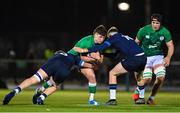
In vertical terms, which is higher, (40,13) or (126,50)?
(40,13)

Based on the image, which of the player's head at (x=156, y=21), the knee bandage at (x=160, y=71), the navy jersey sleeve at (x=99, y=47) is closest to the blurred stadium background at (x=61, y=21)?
the knee bandage at (x=160, y=71)

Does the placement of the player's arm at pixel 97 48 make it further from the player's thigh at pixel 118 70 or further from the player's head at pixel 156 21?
the player's head at pixel 156 21

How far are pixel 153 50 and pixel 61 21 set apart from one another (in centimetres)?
3084

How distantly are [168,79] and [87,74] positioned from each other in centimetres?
1218

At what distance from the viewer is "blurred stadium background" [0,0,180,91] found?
38.4m

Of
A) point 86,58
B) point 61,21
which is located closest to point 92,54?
point 86,58

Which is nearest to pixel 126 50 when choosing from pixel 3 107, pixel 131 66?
pixel 131 66

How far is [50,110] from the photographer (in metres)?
13.6

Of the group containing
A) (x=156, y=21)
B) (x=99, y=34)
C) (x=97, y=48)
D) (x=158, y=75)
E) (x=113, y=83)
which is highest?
(x=156, y=21)

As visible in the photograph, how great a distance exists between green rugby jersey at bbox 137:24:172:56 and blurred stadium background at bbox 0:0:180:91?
14.5m

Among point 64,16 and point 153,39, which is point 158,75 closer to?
point 153,39

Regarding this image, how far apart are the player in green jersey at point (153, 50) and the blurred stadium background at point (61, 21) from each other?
14.4 metres

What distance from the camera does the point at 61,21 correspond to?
156 feet

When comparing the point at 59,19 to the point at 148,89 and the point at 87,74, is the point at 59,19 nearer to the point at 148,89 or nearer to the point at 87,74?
the point at 148,89
